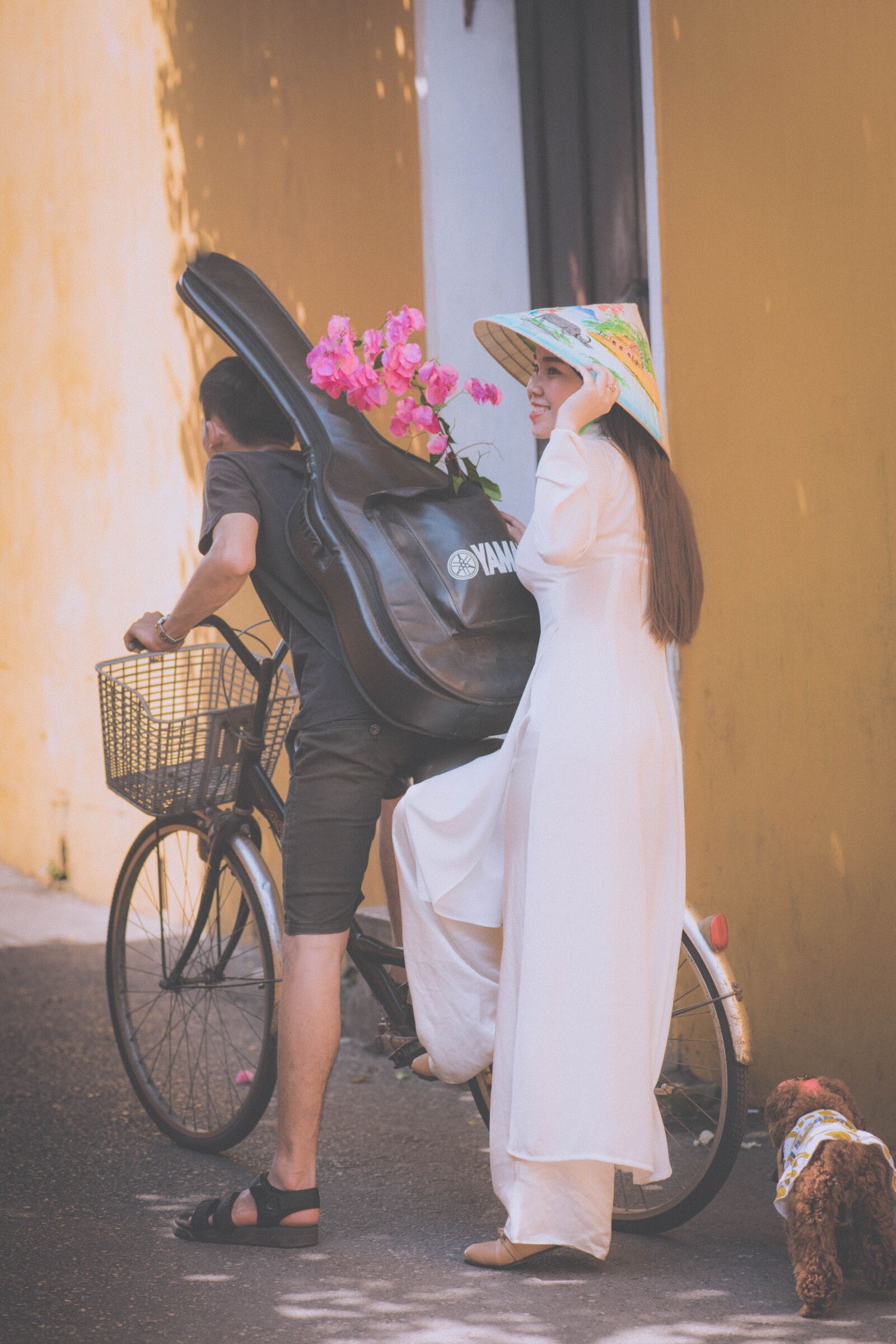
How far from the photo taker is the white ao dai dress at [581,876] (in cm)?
314

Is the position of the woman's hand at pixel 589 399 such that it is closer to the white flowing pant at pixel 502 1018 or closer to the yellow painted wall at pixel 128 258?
the white flowing pant at pixel 502 1018

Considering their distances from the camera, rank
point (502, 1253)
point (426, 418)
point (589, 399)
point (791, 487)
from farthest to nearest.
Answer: point (791, 487) < point (426, 418) < point (502, 1253) < point (589, 399)

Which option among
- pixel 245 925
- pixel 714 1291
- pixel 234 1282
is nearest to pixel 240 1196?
pixel 234 1282

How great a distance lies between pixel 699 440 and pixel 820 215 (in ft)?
2.41

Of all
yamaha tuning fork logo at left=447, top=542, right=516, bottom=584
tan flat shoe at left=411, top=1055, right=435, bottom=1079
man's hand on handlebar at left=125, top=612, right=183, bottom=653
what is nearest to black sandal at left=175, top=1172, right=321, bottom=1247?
tan flat shoe at left=411, top=1055, right=435, bottom=1079

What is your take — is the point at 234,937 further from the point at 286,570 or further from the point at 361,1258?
the point at 286,570

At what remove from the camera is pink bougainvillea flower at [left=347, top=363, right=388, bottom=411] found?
11.5ft

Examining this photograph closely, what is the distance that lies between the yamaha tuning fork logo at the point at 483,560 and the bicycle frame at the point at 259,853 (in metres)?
0.62

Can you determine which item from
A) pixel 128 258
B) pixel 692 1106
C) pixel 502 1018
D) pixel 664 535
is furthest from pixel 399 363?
pixel 128 258

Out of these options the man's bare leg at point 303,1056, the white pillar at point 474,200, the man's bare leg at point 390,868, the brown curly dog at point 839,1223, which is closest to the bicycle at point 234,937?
the man's bare leg at point 390,868

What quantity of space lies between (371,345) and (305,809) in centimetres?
110

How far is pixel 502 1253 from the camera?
11.1 feet

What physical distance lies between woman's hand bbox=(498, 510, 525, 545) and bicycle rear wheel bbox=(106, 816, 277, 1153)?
1.19 metres

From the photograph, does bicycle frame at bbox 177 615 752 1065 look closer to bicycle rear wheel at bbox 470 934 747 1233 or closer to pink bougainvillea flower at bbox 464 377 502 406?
bicycle rear wheel at bbox 470 934 747 1233
